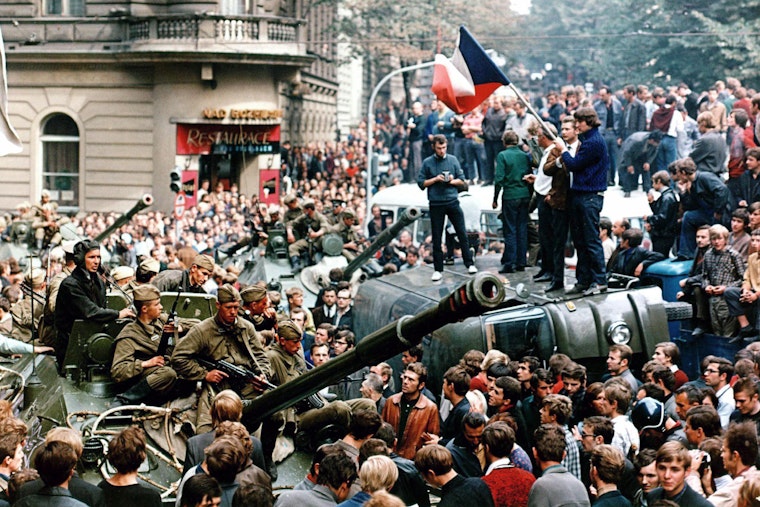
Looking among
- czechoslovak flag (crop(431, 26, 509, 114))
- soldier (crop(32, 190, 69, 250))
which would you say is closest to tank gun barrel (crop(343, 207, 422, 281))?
czechoslovak flag (crop(431, 26, 509, 114))

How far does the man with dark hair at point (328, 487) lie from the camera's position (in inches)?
343

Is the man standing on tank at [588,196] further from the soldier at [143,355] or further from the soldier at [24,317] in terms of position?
the soldier at [24,317]

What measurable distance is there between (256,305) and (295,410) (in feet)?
3.07

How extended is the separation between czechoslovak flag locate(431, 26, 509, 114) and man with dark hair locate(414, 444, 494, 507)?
7232 mm

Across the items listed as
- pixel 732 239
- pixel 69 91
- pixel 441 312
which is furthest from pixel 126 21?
pixel 441 312

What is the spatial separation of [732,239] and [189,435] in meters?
7.24

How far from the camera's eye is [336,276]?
19.7 m

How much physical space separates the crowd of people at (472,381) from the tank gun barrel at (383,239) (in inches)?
20.9

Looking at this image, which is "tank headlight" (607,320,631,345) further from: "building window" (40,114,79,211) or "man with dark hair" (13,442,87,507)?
"building window" (40,114,79,211)

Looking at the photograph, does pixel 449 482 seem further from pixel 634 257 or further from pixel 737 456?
pixel 634 257

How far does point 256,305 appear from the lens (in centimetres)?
1160

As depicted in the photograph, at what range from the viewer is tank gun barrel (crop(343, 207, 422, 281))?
60.1ft

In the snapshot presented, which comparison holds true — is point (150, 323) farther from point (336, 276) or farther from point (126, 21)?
point (126, 21)

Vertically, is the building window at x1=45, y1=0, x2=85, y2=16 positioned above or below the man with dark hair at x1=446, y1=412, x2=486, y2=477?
above
